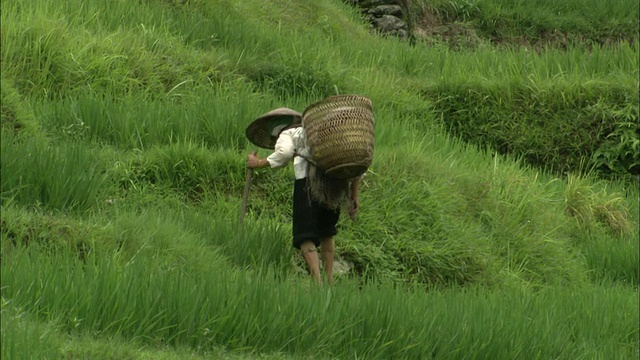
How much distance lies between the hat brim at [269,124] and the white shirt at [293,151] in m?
0.15

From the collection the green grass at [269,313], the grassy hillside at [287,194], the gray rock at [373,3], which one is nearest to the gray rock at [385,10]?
the gray rock at [373,3]

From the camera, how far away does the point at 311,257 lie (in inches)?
309

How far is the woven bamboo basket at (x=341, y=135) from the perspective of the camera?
24.3ft

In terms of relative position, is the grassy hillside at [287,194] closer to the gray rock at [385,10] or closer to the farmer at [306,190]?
the farmer at [306,190]

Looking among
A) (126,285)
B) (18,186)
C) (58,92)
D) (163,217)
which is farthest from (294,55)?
(126,285)

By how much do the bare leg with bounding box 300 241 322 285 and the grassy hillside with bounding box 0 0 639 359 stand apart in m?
0.09

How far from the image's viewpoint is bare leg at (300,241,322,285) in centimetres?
781

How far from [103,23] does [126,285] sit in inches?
177

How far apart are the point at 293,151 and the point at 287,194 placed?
1.45m

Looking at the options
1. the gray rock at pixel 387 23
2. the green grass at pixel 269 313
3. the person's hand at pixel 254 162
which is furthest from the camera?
the gray rock at pixel 387 23

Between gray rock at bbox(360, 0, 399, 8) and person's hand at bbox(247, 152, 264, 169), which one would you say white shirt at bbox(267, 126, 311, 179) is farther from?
gray rock at bbox(360, 0, 399, 8)

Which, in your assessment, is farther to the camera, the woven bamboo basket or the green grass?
the woven bamboo basket

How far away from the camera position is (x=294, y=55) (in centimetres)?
1106

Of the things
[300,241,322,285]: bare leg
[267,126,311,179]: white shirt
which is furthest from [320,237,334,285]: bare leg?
[267,126,311,179]: white shirt
